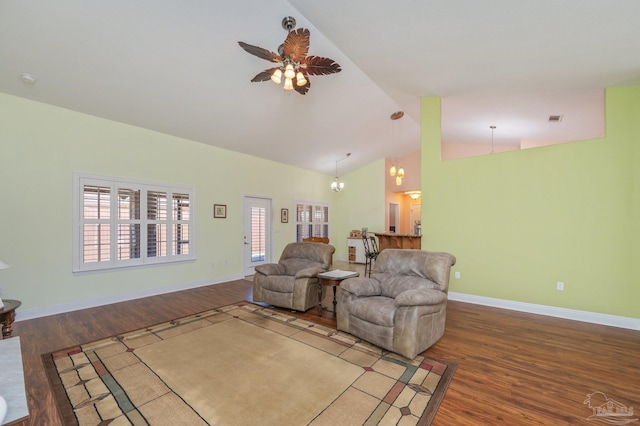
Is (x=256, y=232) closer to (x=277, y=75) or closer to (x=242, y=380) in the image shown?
(x=277, y=75)

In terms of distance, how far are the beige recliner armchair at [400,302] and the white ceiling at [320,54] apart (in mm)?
2439

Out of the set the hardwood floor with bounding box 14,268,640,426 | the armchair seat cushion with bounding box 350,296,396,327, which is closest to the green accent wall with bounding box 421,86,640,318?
the hardwood floor with bounding box 14,268,640,426

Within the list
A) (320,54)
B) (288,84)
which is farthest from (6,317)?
(320,54)

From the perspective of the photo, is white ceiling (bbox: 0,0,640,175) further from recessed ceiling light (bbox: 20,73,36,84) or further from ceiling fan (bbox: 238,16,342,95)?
ceiling fan (bbox: 238,16,342,95)

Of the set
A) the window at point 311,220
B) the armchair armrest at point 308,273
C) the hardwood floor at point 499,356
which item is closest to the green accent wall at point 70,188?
the hardwood floor at point 499,356

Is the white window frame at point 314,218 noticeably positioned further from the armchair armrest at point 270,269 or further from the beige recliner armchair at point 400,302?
the beige recliner armchair at point 400,302

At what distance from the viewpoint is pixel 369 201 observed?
29.6 ft

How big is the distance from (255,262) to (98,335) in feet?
12.3

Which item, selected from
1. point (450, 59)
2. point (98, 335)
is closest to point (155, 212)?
point (98, 335)

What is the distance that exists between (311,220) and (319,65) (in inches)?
231

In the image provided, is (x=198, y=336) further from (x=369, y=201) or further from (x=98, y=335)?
(x=369, y=201)

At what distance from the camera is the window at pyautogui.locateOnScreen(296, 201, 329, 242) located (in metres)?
8.11
